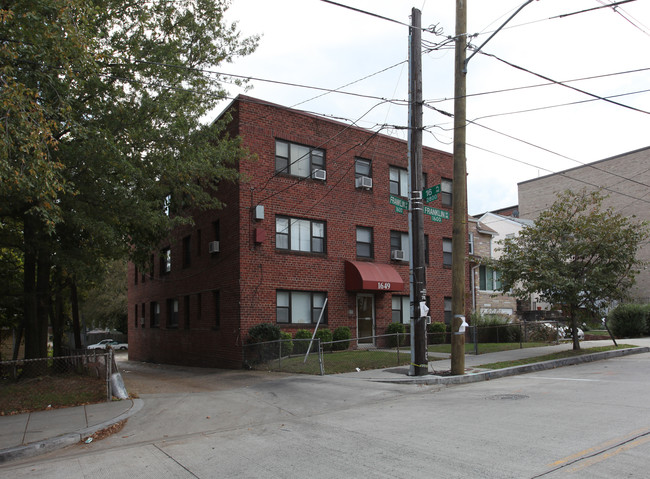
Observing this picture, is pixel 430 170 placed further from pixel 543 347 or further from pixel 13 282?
pixel 13 282

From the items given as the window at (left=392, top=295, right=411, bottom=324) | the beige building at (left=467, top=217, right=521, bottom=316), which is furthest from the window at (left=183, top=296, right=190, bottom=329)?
the beige building at (left=467, top=217, right=521, bottom=316)

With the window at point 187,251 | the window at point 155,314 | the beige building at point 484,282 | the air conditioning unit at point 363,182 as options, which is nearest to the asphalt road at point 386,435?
the air conditioning unit at point 363,182

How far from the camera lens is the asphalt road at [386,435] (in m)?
5.66

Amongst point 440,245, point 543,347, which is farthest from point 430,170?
point 543,347

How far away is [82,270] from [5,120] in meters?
5.39

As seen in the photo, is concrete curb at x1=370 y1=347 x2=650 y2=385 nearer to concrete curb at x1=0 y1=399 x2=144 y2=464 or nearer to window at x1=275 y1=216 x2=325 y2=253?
concrete curb at x1=0 y1=399 x2=144 y2=464

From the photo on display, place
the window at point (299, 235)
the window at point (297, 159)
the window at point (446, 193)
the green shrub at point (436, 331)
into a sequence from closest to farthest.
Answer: the window at point (299, 235), the window at point (297, 159), the green shrub at point (436, 331), the window at point (446, 193)

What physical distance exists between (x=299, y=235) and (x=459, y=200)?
8723mm

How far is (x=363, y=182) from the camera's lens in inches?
873

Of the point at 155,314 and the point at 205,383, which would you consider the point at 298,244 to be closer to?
the point at 205,383

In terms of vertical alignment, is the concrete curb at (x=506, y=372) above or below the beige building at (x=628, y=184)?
below

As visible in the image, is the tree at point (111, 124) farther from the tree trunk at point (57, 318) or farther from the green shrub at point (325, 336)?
the green shrub at point (325, 336)

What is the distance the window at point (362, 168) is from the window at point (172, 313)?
11136 millimetres

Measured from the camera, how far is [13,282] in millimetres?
18000
